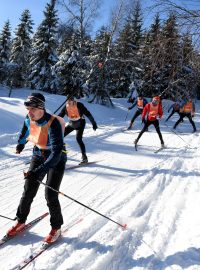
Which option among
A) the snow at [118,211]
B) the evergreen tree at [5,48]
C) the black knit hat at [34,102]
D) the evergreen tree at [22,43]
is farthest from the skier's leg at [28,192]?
the evergreen tree at [5,48]

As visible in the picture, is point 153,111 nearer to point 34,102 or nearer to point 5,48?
point 34,102

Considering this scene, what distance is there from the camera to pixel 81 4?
23.1 m

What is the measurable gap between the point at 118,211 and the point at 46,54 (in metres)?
32.3

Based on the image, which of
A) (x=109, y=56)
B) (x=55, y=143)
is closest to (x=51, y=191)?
(x=55, y=143)

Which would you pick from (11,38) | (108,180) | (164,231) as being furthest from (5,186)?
(11,38)

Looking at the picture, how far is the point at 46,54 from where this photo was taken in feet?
117

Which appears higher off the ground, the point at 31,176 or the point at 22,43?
the point at 22,43

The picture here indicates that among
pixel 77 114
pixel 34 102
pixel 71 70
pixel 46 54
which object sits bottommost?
pixel 77 114

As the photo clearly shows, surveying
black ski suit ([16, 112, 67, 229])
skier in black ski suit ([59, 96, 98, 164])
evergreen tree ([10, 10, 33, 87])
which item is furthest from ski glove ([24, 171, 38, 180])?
evergreen tree ([10, 10, 33, 87])

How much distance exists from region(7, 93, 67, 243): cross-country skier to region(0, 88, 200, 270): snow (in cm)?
32

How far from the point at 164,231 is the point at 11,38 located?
40.6 metres

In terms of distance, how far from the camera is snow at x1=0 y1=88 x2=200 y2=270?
4.13 m

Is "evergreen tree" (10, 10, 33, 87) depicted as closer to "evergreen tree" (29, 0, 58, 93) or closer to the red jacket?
"evergreen tree" (29, 0, 58, 93)

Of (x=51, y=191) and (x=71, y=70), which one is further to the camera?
(x=71, y=70)
